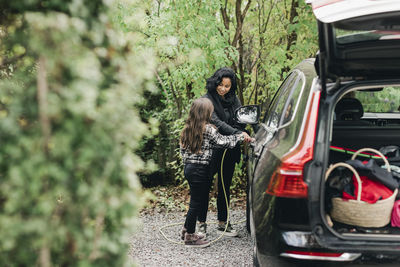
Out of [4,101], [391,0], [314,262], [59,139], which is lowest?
[314,262]

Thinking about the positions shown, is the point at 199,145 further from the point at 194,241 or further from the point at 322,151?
the point at 322,151

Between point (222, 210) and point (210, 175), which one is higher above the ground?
point (210, 175)

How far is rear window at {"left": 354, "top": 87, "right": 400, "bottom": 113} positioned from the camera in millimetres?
4711

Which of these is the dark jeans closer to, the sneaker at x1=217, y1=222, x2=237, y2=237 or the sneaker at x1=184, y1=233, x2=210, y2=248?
the sneaker at x1=184, y1=233, x2=210, y2=248

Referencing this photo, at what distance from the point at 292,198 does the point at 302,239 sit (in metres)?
0.24

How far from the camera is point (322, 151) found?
238 cm

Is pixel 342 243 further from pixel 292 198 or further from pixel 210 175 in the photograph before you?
pixel 210 175

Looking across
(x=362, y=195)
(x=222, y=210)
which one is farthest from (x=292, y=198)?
(x=222, y=210)

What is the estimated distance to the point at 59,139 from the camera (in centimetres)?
155

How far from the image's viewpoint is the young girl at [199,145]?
4277 millimetres

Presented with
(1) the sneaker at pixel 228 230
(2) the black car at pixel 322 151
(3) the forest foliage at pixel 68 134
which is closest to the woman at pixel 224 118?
(1) the sneaker at pixel 228 230

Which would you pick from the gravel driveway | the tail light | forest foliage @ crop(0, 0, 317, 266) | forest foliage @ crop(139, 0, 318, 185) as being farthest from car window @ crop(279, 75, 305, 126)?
forest foliage @ crop(139, 0, 318, 185)

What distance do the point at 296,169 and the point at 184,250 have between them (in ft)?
8.86

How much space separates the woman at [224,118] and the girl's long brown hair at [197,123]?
18.7 inches
